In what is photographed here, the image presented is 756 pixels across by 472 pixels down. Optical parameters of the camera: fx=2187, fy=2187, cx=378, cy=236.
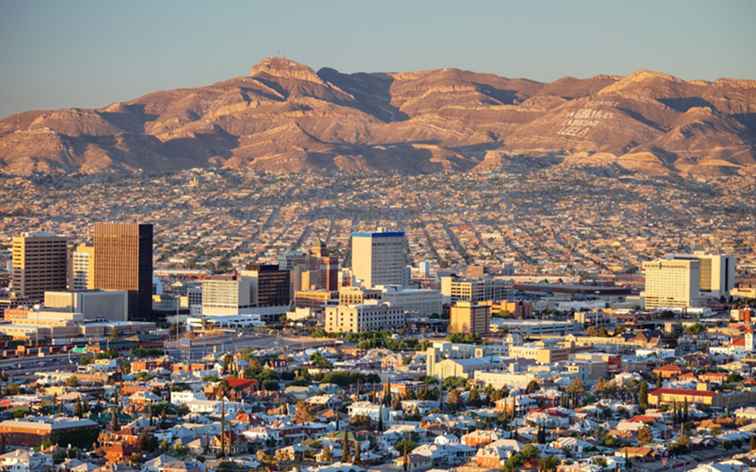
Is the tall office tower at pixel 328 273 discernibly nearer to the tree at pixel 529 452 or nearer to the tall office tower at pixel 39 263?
the tall office tower at pixel 39 263

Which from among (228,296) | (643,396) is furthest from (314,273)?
(643,396)

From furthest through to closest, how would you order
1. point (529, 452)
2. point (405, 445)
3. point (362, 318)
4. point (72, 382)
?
point (362, 318), point (72, 382), point (405, 445), point (529, 452)

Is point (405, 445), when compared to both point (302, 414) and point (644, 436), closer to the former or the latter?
point (644, 436)

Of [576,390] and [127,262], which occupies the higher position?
[127,262]

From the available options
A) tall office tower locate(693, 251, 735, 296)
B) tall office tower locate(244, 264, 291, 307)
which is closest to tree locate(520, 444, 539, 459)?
tall office tower locate(244, 264, 291, 307)

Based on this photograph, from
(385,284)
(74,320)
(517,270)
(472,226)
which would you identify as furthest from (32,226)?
(74,320)

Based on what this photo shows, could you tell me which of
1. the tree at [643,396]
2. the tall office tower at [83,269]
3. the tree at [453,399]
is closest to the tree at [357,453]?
the tree at [453,399]
